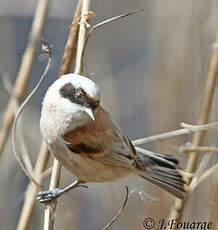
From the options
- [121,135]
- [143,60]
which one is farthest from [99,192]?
[143,60]

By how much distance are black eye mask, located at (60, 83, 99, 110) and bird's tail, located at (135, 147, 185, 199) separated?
487 millimetres

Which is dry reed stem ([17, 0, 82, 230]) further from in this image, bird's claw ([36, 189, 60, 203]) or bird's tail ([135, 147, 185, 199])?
bird's tail ([135, 147, 185, 199])

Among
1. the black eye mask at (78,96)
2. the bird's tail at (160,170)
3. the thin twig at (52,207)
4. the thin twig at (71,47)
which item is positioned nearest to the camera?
the thin twig at (52,207)

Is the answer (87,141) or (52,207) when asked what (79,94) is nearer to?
(87,141)

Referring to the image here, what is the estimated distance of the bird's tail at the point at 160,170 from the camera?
7.27ft

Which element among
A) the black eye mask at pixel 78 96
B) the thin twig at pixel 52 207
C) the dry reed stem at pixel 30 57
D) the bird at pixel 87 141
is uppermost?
the dry reed stem at pixel 30 57

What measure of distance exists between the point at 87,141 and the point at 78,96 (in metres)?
0.26

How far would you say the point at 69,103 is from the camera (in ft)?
6.31

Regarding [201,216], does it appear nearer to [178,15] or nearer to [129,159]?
[129,159]

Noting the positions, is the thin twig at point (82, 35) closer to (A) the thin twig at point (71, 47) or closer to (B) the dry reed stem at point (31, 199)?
(A) the thin twig at point (71, 47)

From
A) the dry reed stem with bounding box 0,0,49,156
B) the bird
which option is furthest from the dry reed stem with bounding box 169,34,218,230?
the dry reed stem with bounding box 0,0,49,156

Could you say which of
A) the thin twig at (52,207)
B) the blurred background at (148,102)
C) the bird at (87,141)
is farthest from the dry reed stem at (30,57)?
the thin twig at (52,207)

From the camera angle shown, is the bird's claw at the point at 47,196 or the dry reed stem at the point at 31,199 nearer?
the dry reed stem at the point at 31,199

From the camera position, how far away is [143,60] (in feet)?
11.3
